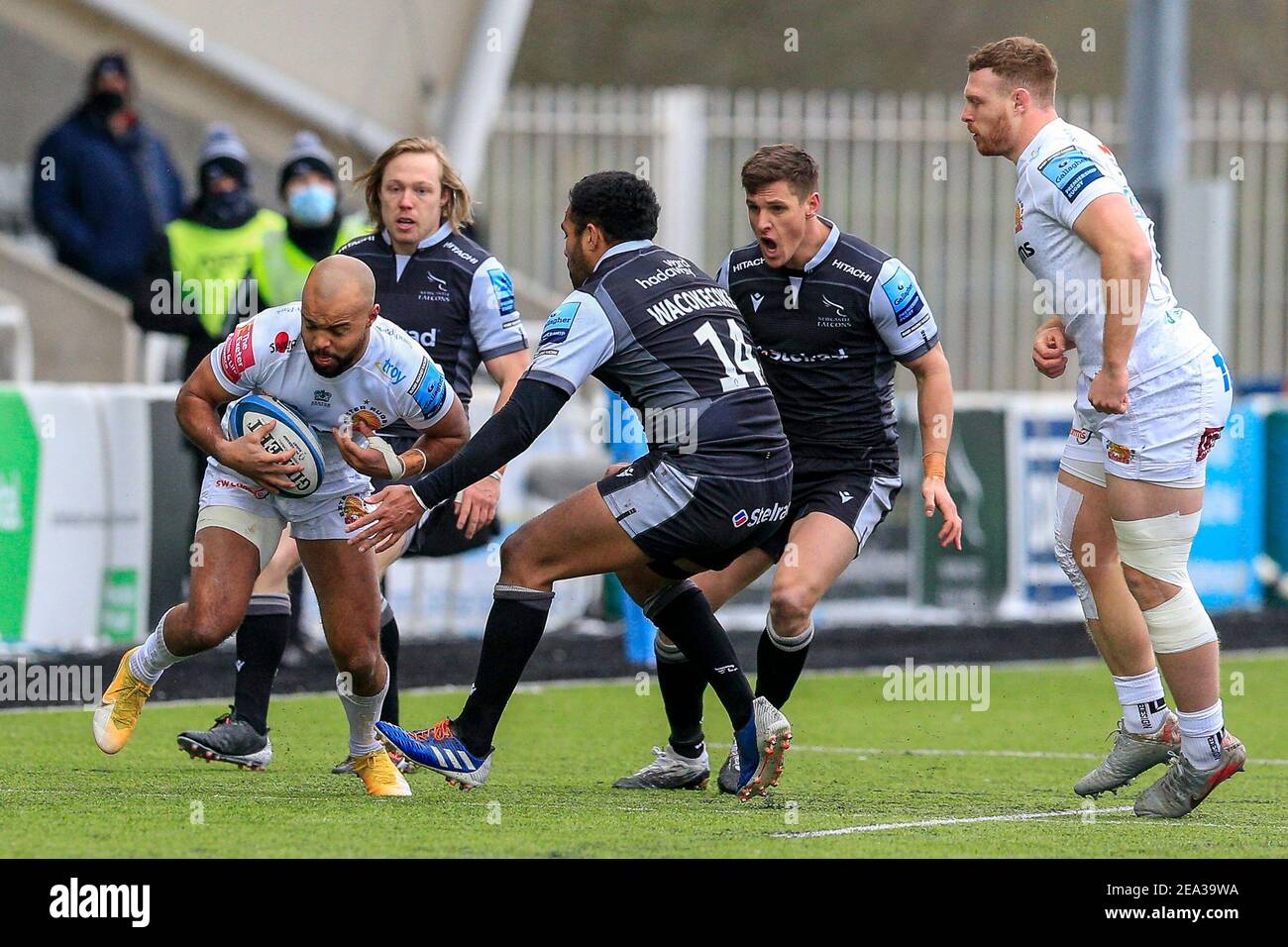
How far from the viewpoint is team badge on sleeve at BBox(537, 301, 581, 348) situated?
673 cm

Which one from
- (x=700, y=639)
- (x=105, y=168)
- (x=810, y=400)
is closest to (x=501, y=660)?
(x=700, y=639)

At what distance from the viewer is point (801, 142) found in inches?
743

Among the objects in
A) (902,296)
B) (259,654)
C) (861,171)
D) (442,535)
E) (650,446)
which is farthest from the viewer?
(861,171)

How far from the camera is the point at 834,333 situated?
7.66 metres

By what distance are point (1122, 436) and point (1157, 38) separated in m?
10.6

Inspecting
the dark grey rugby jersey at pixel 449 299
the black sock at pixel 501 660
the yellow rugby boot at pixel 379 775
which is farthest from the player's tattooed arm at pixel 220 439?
the dark grey rugby jersey at pixel 449 299

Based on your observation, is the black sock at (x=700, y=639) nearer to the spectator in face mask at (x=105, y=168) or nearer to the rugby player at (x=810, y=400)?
the rugby player at (x=810, y=400)

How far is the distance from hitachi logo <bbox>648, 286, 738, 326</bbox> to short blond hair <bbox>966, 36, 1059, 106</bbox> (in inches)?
45.2

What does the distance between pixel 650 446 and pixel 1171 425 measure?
1670mm

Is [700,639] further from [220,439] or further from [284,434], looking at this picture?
[220,439]

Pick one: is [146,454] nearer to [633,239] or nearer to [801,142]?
[633,239]

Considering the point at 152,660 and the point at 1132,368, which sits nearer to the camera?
the point at 1132,368

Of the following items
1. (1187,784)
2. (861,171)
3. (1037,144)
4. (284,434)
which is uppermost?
(861,171)
